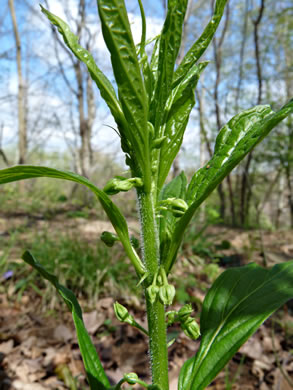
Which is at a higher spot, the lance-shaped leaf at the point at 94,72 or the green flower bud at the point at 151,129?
the lance-shaped leaf at the point at 94,72

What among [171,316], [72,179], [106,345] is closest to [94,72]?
[72,179]

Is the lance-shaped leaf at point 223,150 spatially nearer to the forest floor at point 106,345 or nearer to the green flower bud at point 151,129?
the green flower bud at point 151,129

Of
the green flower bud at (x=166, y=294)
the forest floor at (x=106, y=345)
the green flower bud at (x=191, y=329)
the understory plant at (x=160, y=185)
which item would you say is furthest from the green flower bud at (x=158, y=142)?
the forest floor at (x=106, y=345)

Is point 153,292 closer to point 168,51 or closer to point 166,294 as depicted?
point 166,294

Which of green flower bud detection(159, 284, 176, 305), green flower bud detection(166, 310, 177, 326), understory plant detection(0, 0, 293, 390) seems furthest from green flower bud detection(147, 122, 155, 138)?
green flower bud detection(166, 310, 177, 326)

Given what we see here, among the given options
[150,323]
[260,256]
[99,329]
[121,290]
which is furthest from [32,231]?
[150,323]

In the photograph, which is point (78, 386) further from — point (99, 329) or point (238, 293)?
point (238, 293)
